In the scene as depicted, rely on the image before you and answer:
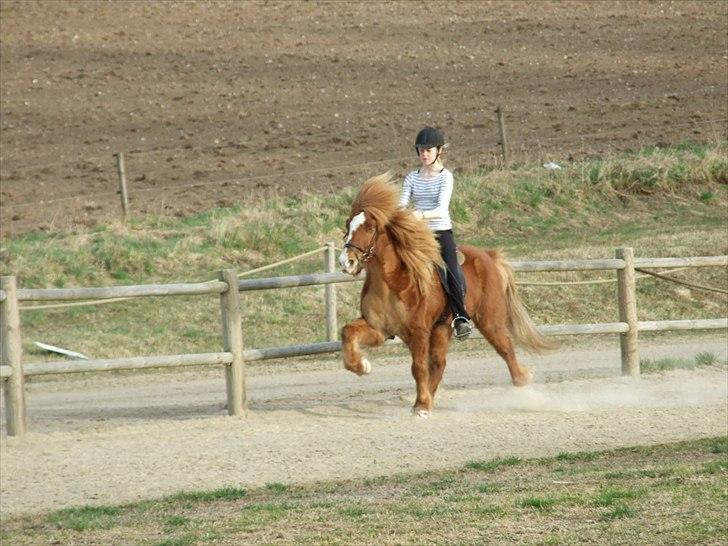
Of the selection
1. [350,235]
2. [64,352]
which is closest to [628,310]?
[350,235]

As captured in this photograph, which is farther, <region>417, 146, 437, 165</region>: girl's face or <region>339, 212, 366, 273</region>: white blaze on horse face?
<region>417, 146, 437, 165</region>: girl's face

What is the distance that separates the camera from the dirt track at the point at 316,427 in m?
9.62

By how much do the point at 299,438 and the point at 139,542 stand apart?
9.70 feet

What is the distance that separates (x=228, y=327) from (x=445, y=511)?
161 inches

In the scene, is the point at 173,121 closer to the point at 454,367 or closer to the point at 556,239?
the point at 556,239

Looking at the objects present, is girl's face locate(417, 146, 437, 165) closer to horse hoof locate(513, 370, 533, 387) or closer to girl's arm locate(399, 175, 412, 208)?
girl's arm locate(399, 175, 412, 208)

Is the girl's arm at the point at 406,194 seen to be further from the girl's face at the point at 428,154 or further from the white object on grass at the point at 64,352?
the white object on grass at the point at 64,352

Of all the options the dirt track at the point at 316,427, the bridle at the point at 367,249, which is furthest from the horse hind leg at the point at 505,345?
the bridle at the point at 367,249

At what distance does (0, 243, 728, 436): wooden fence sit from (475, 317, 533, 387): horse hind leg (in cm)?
74

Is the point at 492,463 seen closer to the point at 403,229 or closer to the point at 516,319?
the point at 403,229

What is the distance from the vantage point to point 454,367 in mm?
15039

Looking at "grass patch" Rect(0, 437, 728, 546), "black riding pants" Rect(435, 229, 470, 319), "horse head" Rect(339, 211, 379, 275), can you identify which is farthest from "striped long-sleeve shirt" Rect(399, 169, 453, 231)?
"grass patch" Rect(0, 437, 728, 546)

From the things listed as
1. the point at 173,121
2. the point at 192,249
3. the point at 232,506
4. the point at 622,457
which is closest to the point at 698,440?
the point at 622,457

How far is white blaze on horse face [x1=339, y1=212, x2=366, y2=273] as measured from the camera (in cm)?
1048
